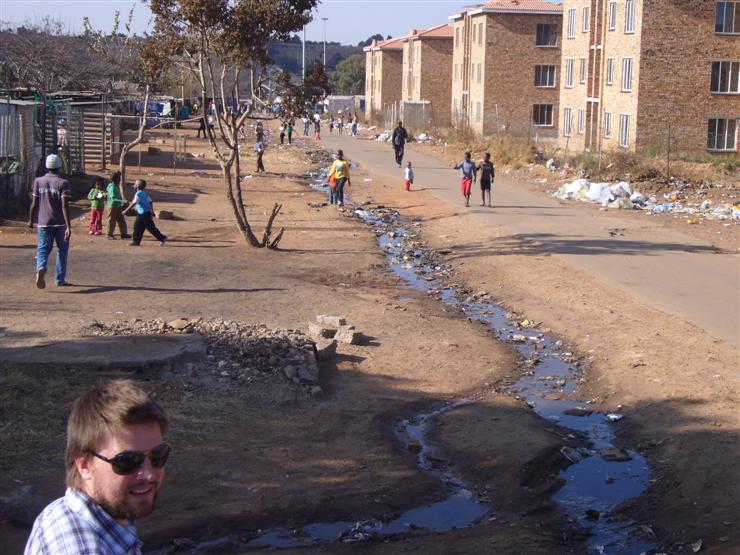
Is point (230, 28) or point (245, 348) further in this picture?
point (230, 28)

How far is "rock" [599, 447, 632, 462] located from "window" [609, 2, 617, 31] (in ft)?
120

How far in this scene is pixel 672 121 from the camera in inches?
1585

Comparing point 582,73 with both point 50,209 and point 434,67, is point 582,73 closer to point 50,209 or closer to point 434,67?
point 434,67

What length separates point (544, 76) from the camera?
60.0 meters

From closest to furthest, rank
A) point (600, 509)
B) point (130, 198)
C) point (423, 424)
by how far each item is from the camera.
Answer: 1. point (600, 509)
2. point (423, 424)
3. point (130, 198)

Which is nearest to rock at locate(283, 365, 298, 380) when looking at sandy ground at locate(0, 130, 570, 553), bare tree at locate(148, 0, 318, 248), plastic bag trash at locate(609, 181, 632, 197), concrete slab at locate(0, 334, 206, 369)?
sandy ground at locate(0, 130, 570, 553)

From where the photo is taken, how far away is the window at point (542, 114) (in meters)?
60.5

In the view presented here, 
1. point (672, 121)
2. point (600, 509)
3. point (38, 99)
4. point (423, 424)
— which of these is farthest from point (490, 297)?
point (672, 121)

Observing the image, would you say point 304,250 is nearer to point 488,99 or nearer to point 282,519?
point 282,519

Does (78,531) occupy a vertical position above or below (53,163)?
below

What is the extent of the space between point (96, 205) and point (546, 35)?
144 ft

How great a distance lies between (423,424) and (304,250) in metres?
11.1

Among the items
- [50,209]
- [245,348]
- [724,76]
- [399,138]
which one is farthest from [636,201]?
[245,348]

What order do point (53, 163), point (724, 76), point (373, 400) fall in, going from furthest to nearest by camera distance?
point (724, 76) < point (53, 163) < point (373, 400)
